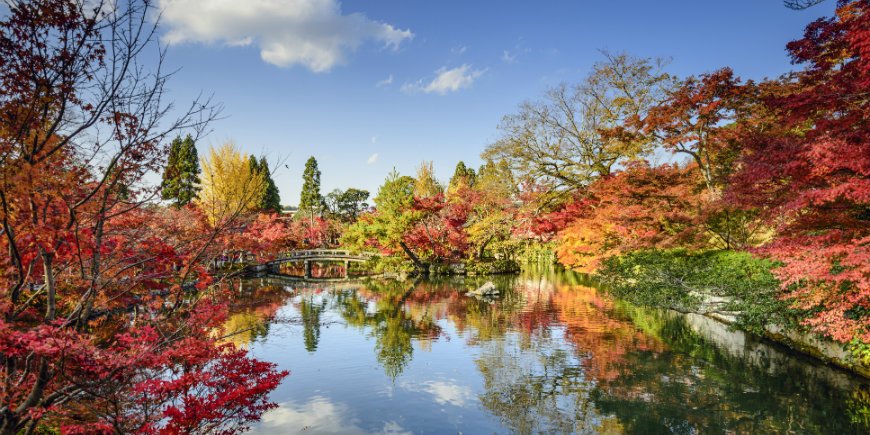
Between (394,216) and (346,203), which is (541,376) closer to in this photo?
(394,216)

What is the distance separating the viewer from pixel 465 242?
28.9 metres

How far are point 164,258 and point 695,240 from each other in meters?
15.1

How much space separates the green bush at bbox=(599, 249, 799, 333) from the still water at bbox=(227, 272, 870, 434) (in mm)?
→ 799

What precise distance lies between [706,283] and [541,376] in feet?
19.9

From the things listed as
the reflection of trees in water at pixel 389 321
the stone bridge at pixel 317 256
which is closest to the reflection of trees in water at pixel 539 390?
the reflection of trees in water at pixel 389 321

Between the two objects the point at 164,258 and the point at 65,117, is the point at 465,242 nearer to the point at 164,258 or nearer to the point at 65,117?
the point at 164,258

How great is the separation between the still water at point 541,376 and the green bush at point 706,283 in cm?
80

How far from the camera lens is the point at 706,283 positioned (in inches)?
470

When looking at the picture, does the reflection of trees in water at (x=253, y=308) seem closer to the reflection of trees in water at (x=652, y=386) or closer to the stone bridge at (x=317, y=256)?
the stone bridge at (x=317, y=256)

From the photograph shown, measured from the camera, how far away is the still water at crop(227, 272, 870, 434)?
7.09m

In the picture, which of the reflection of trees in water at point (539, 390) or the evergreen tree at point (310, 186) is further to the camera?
the evergreen tree at point (310, 186)

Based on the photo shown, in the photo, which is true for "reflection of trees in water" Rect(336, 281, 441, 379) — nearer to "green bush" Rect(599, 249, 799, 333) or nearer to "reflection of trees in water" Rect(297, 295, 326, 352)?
"reflection of trees in water" Rect(297, 295, 326, 352)

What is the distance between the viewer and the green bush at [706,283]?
32.9ft

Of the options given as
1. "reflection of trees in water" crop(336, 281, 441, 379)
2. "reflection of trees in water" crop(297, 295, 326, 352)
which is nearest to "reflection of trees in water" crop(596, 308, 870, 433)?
"reflection of trees in water" crop(336, 281, 441, 379)
